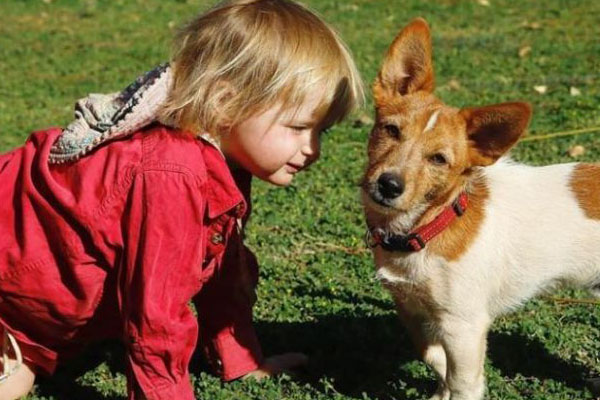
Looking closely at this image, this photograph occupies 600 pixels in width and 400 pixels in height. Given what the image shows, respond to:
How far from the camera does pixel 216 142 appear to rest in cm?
341

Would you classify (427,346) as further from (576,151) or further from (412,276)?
(576,151)

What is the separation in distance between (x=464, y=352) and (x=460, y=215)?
0.54m

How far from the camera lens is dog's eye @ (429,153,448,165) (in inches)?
135

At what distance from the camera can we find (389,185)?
3357 mm

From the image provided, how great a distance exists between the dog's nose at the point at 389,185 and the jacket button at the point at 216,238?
655mm

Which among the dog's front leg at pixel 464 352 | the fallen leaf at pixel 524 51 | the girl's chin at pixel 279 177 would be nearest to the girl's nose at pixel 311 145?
the girl's chin at pixel 279 177

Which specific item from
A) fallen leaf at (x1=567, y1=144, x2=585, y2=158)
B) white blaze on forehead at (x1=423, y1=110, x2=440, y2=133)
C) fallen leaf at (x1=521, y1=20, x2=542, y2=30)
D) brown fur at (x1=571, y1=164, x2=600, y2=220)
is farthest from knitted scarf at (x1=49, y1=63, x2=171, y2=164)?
fallen leaf at (x1=521, y1=20, x2=542, y2=30)

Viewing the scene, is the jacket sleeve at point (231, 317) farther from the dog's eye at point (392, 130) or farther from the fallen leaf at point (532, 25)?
the fallen leaf at point (532, 25)

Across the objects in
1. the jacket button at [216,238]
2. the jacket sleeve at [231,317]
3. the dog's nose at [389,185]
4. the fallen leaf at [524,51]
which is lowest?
the fallen leaf at [524,51]

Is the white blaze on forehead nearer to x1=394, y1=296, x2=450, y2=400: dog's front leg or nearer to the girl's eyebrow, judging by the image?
the girl's eyebrow

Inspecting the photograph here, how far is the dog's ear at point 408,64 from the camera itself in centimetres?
352

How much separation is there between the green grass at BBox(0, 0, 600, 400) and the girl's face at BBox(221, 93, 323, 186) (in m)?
1.09

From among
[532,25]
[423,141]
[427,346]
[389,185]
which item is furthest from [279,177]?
[532,25]

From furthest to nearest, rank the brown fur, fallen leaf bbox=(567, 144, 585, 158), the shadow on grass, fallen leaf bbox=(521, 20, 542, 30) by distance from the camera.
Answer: fallen leaf bbox=(521, 20, 542, 30) < fallen leaf bbox=(567, 144, 585, 158) < the shadow on grass < the brown fur
